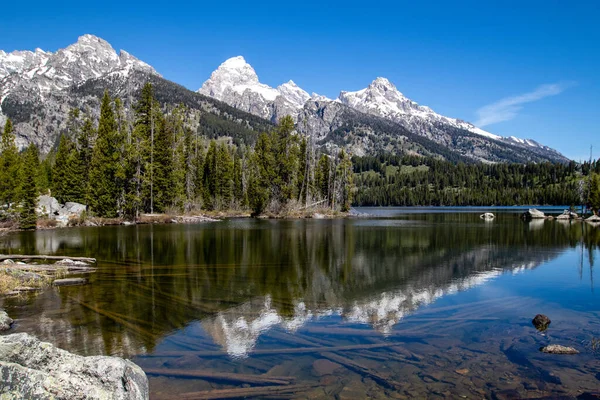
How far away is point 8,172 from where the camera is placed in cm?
5075

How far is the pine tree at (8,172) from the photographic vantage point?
5053 centimetres

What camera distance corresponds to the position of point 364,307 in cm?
1587

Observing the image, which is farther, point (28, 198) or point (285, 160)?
point (285, 160)

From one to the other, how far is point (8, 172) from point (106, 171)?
17.3 m

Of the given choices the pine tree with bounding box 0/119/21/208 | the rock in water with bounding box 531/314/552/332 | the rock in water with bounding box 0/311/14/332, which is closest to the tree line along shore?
the pine tree with bounding box 0/119/21/208

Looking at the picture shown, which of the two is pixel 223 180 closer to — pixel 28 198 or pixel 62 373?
pixel 28 198

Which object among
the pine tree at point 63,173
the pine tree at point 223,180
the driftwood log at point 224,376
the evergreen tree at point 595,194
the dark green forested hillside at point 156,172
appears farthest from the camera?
the pine tree at point 223,180

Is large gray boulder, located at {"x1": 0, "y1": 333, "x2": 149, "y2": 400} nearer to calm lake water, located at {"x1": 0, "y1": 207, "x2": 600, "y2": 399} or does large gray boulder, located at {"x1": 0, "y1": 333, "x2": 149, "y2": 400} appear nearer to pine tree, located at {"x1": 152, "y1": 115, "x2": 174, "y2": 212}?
calm lake water, located at {"x1": 0, "y1": 207, "x2": 600, "y2": 399}

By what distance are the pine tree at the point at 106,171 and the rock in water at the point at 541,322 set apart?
65179 millimetres

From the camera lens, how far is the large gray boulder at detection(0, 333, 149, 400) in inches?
200

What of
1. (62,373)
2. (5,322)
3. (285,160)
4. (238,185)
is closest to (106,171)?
(285,160)

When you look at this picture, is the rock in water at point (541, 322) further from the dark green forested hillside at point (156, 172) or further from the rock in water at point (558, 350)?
the dark green forested hillside at point (156, 172)

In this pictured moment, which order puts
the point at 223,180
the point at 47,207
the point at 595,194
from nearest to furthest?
the point at 47,207 < the point at 595,194 < the point at 223,180

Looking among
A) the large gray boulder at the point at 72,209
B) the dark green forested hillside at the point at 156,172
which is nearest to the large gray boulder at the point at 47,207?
the large gray boulder at the point at 72,209
